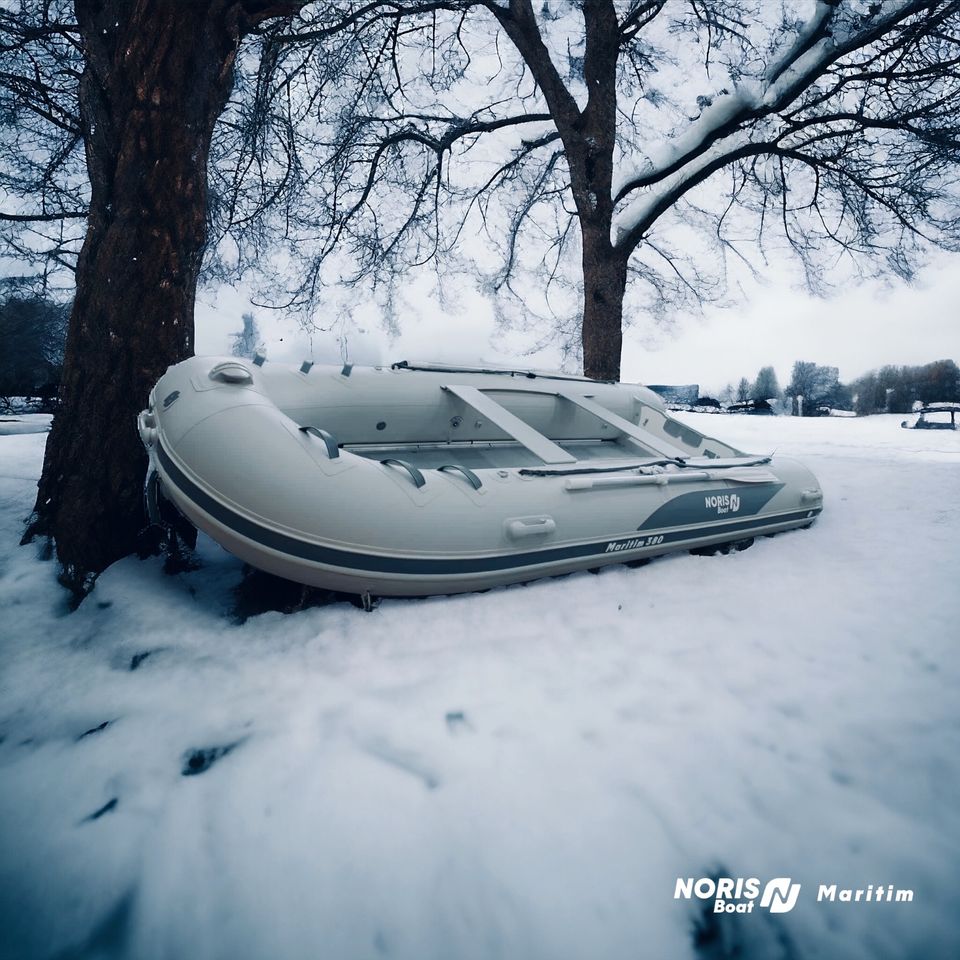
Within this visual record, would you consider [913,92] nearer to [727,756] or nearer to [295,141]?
[295,141]

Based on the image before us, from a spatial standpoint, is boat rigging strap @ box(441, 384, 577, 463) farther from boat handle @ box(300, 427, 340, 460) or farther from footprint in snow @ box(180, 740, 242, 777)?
A: footprint in snow @ box(180, 740, 242, 777)

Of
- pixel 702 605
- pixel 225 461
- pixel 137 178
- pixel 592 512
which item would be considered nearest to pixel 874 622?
pixel 702 605

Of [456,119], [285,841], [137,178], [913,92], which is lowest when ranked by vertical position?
[285,841]

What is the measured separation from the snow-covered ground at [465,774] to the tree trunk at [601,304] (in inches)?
158

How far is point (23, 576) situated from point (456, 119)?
662 cm

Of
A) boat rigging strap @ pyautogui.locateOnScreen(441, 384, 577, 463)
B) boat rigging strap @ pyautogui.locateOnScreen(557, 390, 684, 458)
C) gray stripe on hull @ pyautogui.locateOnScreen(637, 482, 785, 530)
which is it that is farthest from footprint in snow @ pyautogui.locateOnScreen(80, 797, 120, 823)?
boat rigging strap @ pyautogui.locateOnScreen(557, 390, 684, 458)

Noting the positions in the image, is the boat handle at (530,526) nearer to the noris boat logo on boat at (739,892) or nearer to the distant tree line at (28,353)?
the noris boat logo on boat at (739,892)

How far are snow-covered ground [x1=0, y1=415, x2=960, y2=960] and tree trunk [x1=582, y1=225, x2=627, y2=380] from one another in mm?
4024

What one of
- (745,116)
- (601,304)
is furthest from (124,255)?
(745,116)

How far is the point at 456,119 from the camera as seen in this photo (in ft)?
20.8

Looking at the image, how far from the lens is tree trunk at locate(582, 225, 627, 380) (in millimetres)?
5816

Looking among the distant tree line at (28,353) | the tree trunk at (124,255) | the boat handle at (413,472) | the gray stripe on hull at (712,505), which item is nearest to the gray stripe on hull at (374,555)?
the gray stripe on hull at (712,505)

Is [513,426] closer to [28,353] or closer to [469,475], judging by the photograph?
[469,475]

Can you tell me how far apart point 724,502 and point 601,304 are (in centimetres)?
359
